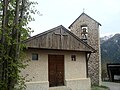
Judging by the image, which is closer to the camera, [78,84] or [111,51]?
[78,84]

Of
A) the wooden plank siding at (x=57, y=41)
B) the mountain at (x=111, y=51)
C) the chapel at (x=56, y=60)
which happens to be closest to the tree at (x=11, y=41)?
the chapel at (x=56, y=60)

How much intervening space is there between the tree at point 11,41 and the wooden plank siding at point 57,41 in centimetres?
574

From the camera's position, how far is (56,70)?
1736 centimetres

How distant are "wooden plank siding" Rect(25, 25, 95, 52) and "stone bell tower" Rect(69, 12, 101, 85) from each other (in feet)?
17.0

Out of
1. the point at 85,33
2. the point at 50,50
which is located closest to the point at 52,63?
the point at 50,50

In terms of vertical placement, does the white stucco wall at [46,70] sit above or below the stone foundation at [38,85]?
above

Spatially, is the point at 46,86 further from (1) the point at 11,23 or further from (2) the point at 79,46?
(1) the point at 11,23

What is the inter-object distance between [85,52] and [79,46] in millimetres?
1214

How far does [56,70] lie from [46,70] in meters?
1.00

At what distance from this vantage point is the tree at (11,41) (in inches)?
352

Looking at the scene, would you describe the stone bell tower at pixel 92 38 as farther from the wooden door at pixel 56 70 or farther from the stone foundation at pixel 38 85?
the stone foundation at pixel 38 85

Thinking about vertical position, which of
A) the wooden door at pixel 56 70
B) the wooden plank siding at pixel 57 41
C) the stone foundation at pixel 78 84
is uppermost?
the wooden plank siding at pixel 57 41

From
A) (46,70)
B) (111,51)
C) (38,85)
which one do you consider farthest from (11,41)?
(111,51)

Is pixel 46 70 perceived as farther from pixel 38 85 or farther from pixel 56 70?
pixel 38 85
